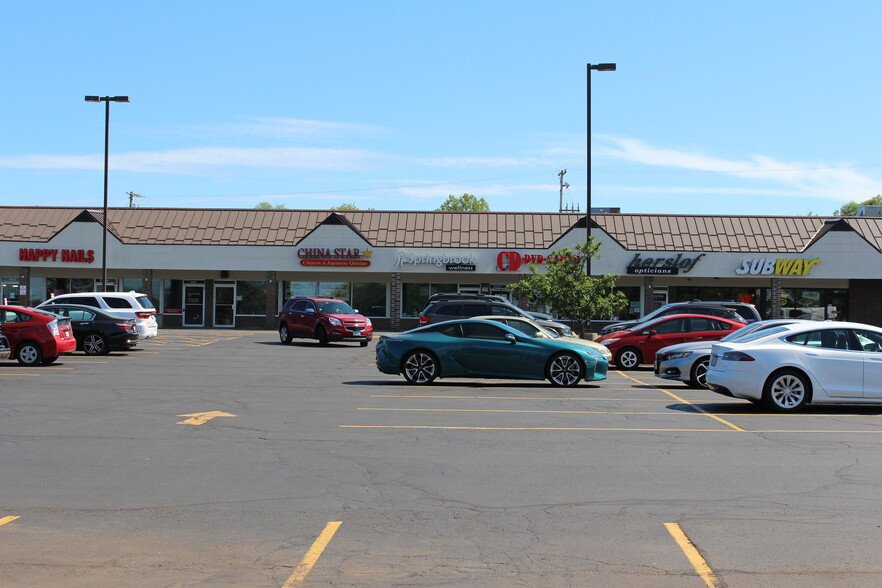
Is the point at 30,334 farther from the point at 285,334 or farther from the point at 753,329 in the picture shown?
the point at 753,329

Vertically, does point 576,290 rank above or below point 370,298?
above

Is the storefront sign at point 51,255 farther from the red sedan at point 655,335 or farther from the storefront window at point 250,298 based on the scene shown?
the red sedan at point 655,335

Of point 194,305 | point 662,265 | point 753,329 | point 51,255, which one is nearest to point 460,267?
point 662,265

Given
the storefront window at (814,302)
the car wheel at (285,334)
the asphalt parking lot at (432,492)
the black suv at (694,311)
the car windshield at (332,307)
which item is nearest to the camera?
the asphalt parking lot at (432,492)

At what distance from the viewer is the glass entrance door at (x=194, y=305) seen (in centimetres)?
4353

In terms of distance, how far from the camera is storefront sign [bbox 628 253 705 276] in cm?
4100

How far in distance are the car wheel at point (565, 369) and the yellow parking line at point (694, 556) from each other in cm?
1035

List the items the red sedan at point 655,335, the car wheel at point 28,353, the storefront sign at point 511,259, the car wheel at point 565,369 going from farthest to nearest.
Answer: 1. the storefront sign at point 511,259
2. the red sedan at point 655,335
3. the car wheel at point 28,353
4. the car wheel at point 565,369

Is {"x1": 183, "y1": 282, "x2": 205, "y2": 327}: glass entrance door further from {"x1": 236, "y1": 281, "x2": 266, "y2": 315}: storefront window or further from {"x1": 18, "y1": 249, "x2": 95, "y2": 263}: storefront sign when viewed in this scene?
{"x1": 18, "y1": 249, "x2": 95, "y2": 263}: storefront sign

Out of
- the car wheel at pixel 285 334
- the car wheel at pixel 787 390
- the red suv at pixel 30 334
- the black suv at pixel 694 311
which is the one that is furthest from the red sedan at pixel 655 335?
the car wheel at pixel 285 334

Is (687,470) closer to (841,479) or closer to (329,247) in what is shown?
(841,479)

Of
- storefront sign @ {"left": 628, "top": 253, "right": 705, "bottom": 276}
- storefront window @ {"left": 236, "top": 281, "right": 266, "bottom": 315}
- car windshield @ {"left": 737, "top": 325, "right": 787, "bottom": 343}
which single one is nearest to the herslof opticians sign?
storefront window @ {"left": 236, "top": 281, "right": 266, "bottom": 315}

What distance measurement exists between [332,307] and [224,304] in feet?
45.5

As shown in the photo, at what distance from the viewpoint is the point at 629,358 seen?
861 inches
